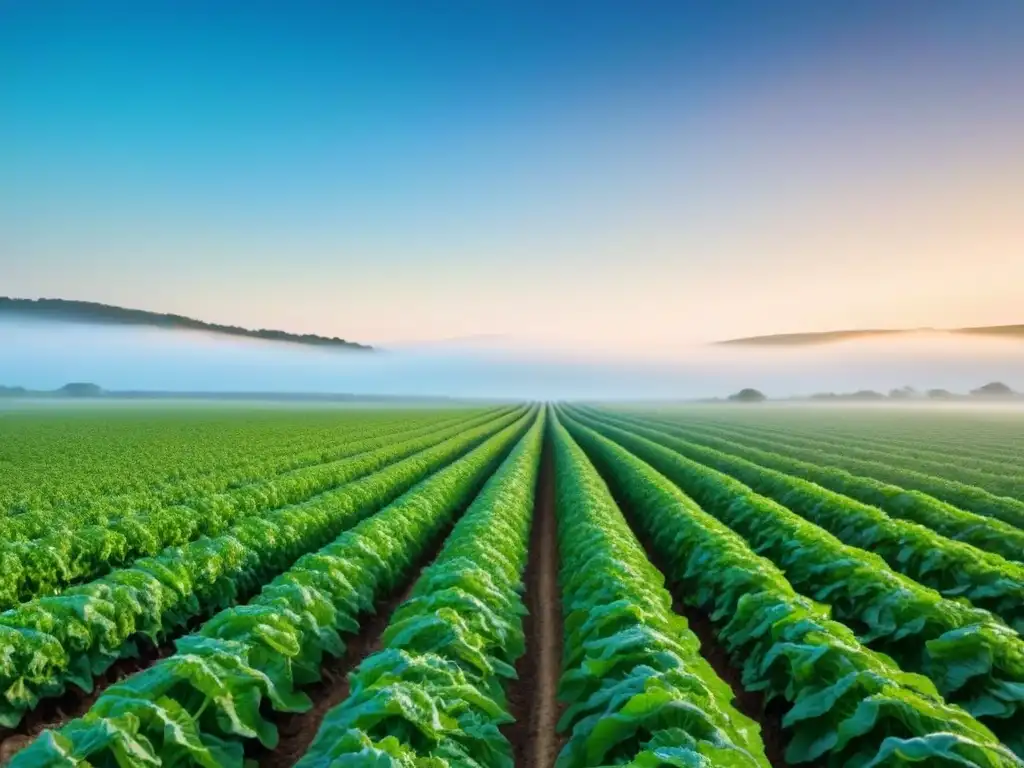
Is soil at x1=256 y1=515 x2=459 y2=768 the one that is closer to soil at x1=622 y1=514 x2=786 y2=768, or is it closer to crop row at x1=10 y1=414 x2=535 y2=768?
crop row at x1=10 y1=414 x2=535 y2=768

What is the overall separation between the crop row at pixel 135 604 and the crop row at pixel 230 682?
1.52 meters

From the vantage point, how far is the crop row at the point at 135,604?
684 centimetres

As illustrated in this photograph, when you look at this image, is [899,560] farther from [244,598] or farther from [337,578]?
[244,598]

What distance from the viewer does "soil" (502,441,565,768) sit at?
7203 millimetres

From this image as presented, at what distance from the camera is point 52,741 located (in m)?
4.14

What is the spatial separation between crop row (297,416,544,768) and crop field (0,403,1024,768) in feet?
0.10

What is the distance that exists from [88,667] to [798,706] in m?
7.95

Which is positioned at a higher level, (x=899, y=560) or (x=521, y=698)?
(x=899, y=560)

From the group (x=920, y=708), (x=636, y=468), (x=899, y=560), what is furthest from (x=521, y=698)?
(x=636, y=468)

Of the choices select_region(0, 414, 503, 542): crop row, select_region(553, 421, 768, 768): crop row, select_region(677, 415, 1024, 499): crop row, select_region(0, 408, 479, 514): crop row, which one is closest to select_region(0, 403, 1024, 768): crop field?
select_region(553, 421, 768, 768): crop row

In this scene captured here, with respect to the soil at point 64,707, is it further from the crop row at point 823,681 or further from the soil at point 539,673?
the crop row at point 823,681

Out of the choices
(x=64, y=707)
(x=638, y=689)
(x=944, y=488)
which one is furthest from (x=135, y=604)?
(x=944, y=488)

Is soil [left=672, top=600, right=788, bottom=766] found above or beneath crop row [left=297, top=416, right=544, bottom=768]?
beneath

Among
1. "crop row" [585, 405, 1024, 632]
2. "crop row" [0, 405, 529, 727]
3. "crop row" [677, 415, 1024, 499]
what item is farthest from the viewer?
"crop row" [677, 415, 1024, 499]
